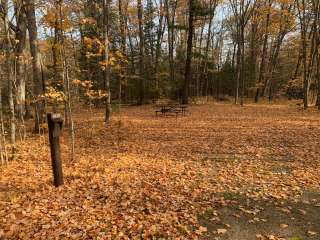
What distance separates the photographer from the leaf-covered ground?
446cm

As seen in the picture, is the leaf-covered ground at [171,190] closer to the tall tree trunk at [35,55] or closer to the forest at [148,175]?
the forest at [148,175]

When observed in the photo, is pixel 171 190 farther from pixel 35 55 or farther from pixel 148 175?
pixel 35 55

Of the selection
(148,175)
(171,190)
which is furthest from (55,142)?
(171,190)

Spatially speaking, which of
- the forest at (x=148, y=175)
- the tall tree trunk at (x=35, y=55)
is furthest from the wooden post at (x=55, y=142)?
the tall tree trunk at (x=35, y=55)

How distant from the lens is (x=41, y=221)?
4730 mm

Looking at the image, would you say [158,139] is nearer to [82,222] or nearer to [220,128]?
[220,128]

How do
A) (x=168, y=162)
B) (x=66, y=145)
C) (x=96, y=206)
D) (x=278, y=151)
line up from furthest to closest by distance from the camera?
(x=66, y=145) → (x=278, y=151) → (x=168, y=162) → (x=96, y=206)

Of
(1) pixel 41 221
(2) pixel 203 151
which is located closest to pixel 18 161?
(1) pixel 41 221

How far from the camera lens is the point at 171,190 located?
596 cm

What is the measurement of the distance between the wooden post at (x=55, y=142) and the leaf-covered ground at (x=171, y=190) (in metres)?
0.24

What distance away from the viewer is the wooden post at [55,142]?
19.8ft

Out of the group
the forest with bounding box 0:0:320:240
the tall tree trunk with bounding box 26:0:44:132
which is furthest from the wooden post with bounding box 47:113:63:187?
the tall tree trunk with bounding box 26:0:44:132

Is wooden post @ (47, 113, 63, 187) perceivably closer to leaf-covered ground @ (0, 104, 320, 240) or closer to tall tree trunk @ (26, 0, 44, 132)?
leaf-covered ground @ (0, 104, 320, 240)

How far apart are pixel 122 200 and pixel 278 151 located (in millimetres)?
5364
